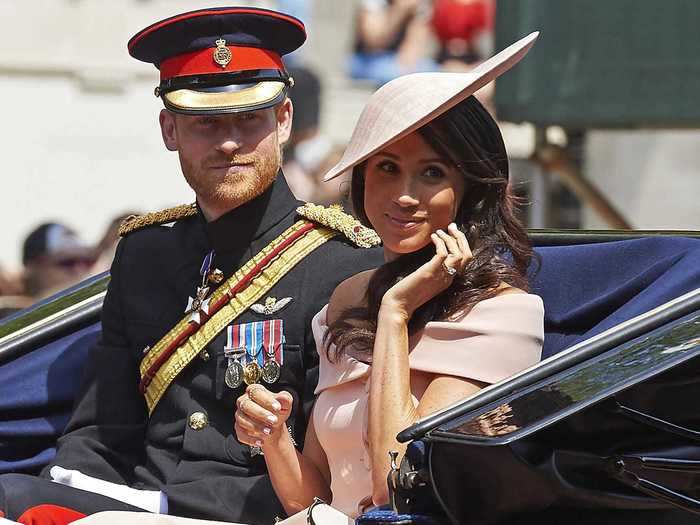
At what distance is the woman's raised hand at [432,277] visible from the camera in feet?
8.98

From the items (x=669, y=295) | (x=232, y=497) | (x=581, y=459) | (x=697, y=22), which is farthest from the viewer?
(x=697, y=22)

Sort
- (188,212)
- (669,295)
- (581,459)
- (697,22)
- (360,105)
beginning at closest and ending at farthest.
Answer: (581,459)
(669,295)
(188,212)
(697,22)
(360,105)

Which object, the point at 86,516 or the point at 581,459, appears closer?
the point at 581,459

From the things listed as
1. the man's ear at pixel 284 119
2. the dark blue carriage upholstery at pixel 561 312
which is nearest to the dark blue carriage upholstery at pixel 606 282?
the dark blue carriage upholstery at pixel 561 312

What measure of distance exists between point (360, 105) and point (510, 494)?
803 centimetres

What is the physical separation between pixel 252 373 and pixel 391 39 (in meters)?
6.45

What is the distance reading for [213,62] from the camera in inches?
135

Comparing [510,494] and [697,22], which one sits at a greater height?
[697,22]

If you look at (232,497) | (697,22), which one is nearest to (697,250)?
(232,497)

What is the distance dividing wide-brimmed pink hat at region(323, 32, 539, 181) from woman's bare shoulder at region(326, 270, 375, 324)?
0.87 ft

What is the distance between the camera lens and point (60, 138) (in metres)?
10.7

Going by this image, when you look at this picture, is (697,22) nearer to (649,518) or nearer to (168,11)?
(649,518)

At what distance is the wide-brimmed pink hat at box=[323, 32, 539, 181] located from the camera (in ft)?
9.06

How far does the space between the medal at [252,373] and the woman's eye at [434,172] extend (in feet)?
2.18
